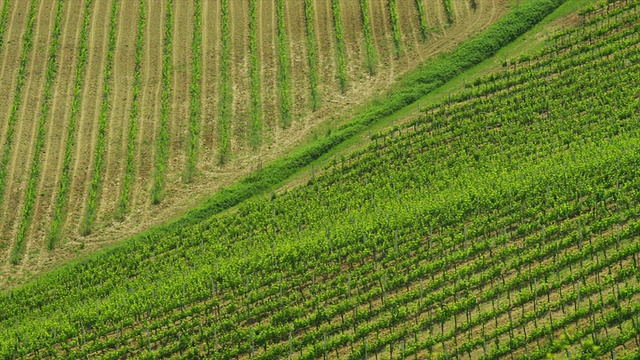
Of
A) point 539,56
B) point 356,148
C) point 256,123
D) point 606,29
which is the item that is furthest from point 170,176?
point 606,29

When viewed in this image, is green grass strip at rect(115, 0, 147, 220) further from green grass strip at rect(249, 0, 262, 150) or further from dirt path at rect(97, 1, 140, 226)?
green grass strip at rect(249, 0, 262, 150)

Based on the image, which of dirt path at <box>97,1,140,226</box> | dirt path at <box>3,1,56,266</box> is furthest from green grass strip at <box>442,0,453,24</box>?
dirt path at <box>3,1,56,266</box>

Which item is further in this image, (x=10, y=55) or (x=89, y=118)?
(x=10, y=55)

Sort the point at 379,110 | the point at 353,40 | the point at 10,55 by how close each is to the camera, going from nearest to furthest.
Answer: the point at 379,110 → the point at 353,40 → the point at 10,55

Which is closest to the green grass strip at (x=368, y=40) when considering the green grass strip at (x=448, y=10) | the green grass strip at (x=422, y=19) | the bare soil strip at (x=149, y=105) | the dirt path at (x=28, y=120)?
the green grass strip at (x=422, y=19)

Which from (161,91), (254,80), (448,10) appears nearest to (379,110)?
(254,80)

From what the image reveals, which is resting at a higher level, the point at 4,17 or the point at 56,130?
the point at 4,17

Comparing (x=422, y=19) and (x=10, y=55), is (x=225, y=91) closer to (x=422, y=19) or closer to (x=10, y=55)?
(x=422, y=19)
